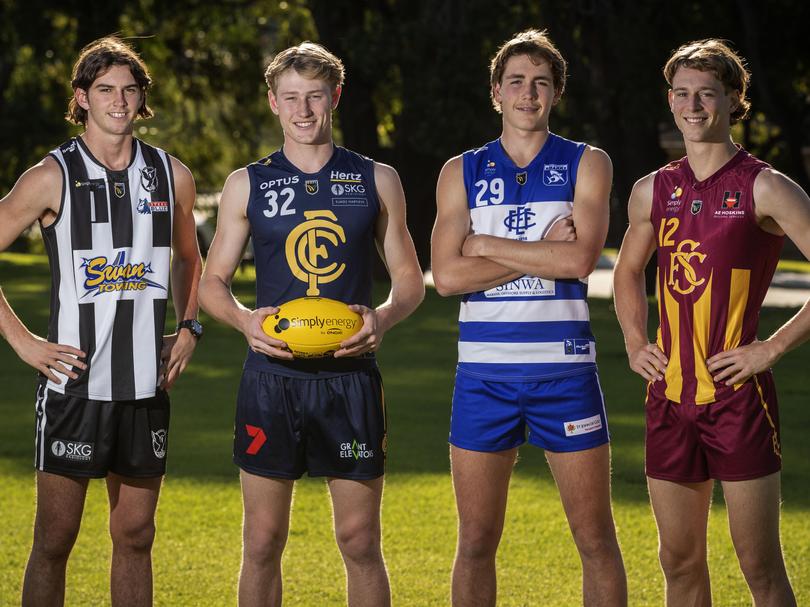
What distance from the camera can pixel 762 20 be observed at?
22.9 m

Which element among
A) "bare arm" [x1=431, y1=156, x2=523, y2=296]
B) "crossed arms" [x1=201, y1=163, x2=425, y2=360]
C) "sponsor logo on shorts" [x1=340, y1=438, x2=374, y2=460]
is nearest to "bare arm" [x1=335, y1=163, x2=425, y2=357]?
"crossed arms" [x1=201, y1=163, x2=425, y2=360]

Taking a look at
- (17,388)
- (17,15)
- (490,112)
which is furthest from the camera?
(17,15)

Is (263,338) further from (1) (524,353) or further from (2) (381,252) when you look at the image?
(1) (524,353)

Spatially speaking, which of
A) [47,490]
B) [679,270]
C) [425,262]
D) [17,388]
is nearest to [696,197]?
[679,270]

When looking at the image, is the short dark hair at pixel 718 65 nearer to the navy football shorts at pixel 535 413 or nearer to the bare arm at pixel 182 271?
the navy football shorts at pixel 535 413

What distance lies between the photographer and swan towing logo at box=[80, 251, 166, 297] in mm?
5055

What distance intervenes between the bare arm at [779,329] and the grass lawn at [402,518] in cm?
249

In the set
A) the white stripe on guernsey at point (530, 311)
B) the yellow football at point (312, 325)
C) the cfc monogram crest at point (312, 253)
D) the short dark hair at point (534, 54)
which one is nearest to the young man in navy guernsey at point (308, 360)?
the cfc monogram crest at point (312, 253)

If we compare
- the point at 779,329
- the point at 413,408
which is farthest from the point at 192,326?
the point at 413,408

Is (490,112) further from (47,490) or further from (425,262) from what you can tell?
(47,490)

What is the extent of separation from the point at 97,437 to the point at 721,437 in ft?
7.65

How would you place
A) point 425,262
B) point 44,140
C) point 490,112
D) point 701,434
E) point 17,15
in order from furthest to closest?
point 44,140 < point 425,262 < point 17,15 < point 490,112 < point 701,434

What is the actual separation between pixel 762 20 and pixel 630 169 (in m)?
3.66

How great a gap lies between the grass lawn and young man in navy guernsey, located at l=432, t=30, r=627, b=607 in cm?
191
